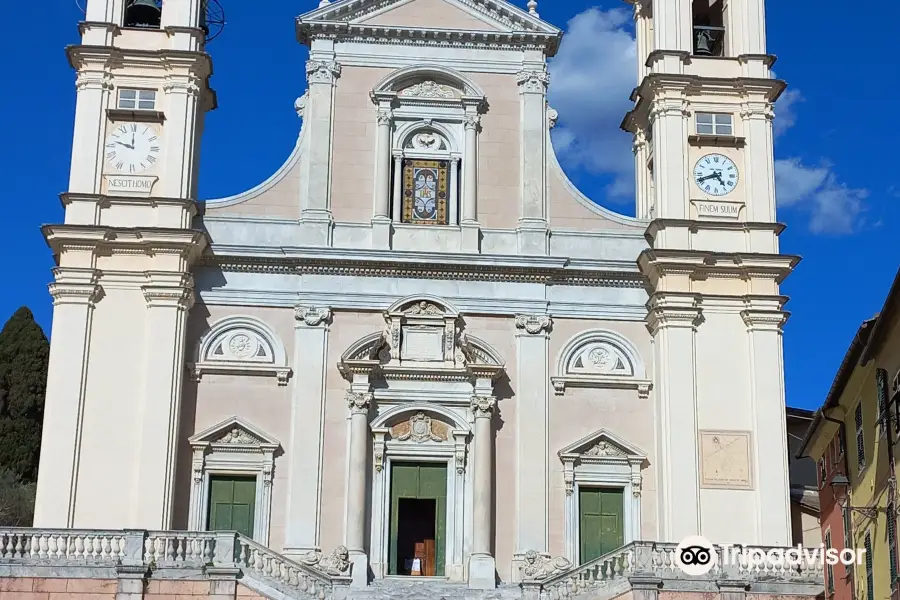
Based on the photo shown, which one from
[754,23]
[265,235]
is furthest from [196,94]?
[754,23]

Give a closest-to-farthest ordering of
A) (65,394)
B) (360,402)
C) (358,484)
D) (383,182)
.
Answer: (65,394) < (358,484) < (360,402) < (383,182)

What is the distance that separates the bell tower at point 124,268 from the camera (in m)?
27.1

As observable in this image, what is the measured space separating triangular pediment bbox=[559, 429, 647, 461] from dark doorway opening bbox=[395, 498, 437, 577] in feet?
9.30

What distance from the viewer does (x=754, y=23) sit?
31.4 metres

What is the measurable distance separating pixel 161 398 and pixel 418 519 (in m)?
5.41

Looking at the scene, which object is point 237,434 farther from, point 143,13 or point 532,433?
point 143,13

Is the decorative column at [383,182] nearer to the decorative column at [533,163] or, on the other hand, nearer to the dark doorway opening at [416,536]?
the decorative column at [533,163]

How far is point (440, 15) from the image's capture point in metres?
31.6

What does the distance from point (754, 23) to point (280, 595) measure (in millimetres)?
15626

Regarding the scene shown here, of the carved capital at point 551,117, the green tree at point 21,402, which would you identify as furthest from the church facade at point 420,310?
the green tree at point 21,402

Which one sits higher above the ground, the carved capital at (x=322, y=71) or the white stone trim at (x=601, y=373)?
the carved capital at (x=322, y=71)

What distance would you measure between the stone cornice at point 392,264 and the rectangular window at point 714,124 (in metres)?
3.79

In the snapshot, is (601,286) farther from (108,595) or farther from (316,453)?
(108,595)

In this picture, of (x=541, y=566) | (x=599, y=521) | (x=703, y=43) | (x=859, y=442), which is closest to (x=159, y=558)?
(x=541, y=566)
